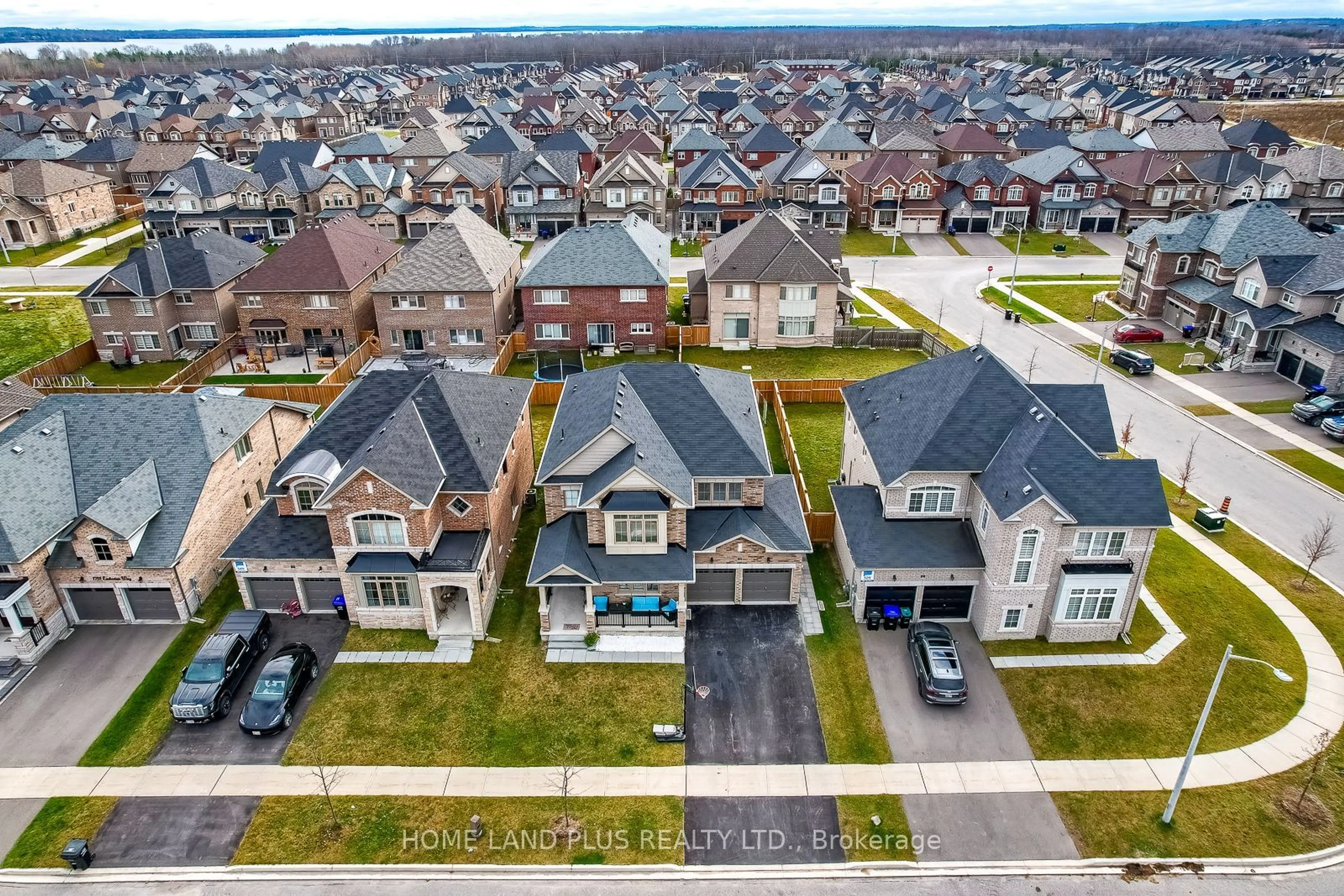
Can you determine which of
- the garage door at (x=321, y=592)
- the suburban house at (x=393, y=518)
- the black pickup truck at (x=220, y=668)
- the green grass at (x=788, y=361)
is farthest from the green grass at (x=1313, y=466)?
the black pickup truck at (x=220, y=668)

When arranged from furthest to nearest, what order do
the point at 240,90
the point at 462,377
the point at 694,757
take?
the point at 240,90 → the point at 462,377 → the point at 694,757

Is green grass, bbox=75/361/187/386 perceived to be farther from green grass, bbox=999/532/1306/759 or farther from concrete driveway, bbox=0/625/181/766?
green grass, bbox=999/532/1306/759

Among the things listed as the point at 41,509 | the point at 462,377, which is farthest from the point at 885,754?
the point at 41,509

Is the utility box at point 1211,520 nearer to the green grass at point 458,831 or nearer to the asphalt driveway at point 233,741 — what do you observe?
the green grass at point 458,831

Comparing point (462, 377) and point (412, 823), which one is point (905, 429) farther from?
point (412, 823)

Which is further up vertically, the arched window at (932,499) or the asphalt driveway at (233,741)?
the arched window at (932,499)
